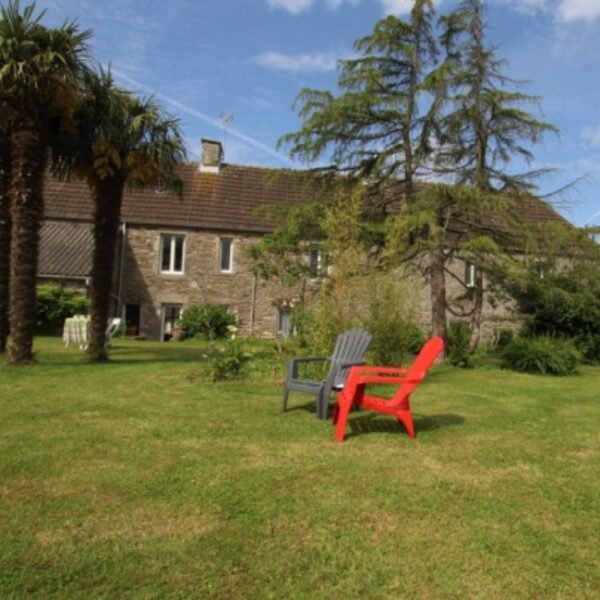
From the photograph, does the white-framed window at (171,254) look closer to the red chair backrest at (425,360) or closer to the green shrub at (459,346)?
the green shrub at (459,346)

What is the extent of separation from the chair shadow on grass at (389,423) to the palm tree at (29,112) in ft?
21.9

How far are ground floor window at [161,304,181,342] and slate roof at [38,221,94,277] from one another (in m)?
3.57

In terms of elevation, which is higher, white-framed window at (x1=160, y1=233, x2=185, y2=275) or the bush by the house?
white-framed window at (x1=160, y1=233, x2=185, y2=275)

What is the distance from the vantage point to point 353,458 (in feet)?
16.4

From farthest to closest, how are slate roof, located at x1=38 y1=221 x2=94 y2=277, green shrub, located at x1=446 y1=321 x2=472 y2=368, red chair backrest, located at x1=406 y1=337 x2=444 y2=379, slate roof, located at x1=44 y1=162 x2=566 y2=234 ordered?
slate roof, located at x1=44 y1=162 x2=566 y2=234 → slate roof, located at x1=38 y1=221 x2=94 y2=277 → green shrub, located at x1=446 y1=321 x2=472 y2=368 → red chair backrest, located at x1=406 y1=337 x2=444 y2=379

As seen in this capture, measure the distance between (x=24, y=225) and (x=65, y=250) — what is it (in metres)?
12.6

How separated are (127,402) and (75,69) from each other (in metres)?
6.73

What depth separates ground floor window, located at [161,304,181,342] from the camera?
76.7 ft

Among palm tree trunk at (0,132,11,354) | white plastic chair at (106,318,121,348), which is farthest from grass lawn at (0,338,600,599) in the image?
white plastic chair at (106,318,121,348)

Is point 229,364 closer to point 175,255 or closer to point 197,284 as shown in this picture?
point 197,284

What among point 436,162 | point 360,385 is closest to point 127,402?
point 360,385

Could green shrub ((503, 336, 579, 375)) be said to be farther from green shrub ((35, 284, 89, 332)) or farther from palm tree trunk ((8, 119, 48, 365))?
green shrub ((35, 284, 89, 332))

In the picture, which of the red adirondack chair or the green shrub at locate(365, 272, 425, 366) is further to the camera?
the green shrub at locate(365, 272, 425, 366)

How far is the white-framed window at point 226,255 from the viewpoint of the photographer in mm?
24125
